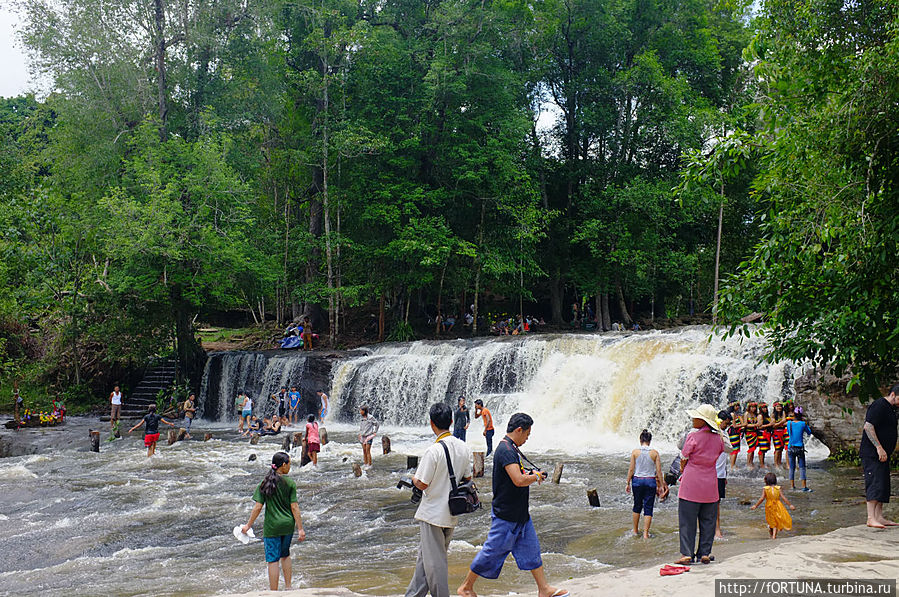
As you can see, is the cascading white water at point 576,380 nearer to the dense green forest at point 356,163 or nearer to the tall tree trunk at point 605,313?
the dense green forest at point 356,163

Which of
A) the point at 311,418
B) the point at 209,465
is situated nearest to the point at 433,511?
the point at 311,418

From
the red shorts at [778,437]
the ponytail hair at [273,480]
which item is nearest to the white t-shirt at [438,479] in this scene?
the ponytail hair at [273,480]

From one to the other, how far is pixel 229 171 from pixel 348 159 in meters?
6.65

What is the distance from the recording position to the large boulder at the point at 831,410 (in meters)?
13.8

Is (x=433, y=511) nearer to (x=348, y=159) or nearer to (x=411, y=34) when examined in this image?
(x=348, y=159)

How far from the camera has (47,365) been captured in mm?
28844

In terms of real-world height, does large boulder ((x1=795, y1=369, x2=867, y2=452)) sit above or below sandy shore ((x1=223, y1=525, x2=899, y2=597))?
above

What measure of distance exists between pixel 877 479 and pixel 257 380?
23.4 m

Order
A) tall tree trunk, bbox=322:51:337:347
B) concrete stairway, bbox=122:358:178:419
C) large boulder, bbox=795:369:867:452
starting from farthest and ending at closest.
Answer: tall tree trunk, bbox=322:51:337:347 < concrete stairway, bbox=122:358:178:419 < large boulder, bbox=795:369:867:452

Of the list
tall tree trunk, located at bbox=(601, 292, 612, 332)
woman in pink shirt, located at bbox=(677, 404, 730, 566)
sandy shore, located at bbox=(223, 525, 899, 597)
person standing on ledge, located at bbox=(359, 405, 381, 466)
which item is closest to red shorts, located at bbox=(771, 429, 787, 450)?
sandy shore, located at bbox=(223, 525, 899, 597)

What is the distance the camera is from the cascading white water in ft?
58.8

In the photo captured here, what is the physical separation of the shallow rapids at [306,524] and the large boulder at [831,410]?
2.20 ft

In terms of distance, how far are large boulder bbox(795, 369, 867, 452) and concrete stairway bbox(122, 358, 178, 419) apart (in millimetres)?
23327

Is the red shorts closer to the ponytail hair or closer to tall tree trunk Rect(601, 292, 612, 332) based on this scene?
the ponytail hair
